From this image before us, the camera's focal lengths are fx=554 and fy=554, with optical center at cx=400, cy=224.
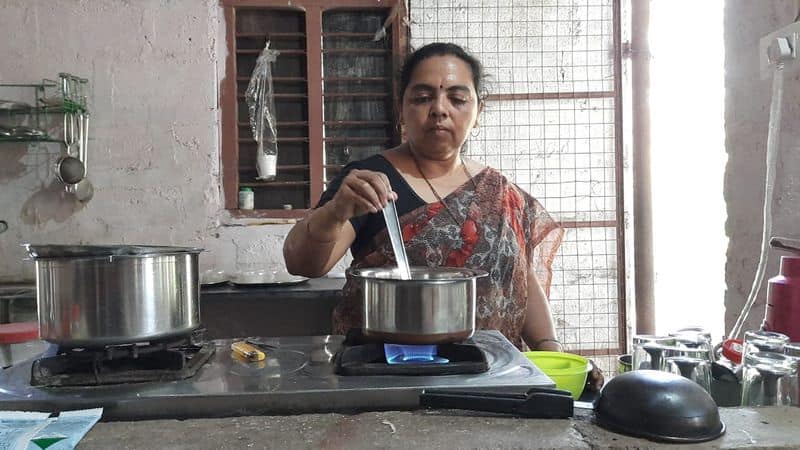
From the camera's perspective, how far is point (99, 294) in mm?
809

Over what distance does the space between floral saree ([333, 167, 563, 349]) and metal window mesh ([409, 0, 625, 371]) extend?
1.30 m

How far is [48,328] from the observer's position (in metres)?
0.83

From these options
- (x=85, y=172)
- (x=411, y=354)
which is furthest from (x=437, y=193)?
(x=85, y=172)

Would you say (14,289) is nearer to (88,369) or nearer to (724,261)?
(88,369)

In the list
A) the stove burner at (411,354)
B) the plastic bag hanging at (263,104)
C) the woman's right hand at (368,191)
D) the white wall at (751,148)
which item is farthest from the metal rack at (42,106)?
the white wall at (751,148)

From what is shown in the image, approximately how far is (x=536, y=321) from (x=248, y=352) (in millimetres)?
932

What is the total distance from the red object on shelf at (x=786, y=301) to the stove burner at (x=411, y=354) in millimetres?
657

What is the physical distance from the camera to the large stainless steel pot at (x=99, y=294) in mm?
811

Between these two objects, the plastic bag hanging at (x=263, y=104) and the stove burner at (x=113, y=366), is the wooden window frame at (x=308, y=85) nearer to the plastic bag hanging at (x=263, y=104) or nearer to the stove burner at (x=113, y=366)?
the plastic bag hanging at (x=263, y=104)

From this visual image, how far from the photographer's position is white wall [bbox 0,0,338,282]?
277 cm

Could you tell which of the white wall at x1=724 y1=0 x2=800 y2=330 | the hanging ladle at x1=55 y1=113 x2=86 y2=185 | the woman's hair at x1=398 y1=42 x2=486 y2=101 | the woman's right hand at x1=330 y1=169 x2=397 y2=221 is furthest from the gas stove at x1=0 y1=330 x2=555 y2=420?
the hanging ladle at x1=55 y1=113 x2=86 y2=185

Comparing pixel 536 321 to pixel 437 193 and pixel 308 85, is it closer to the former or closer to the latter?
pixel 437 193

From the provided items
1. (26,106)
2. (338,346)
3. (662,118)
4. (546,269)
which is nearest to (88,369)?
(338,346)

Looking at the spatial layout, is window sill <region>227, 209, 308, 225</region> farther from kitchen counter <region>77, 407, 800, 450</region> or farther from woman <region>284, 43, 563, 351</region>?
kitchen counter <region>77, 407, 800, 450</region>
